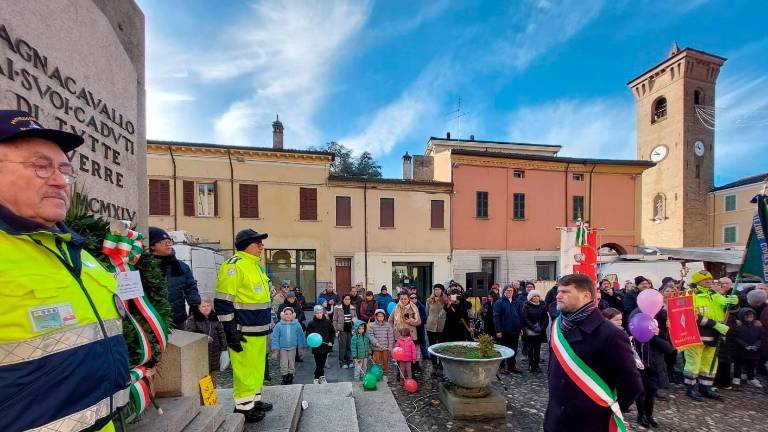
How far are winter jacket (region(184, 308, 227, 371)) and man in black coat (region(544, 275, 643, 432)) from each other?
4433 millimetres

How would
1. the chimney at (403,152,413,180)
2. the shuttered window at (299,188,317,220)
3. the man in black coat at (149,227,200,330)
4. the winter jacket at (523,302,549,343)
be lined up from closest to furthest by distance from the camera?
the man in black coat at (149,227,200,330), the winter jacket at (523,302,549,343), the shuttered window at (299,188,317,220), the chimney at (403,152,413,180)

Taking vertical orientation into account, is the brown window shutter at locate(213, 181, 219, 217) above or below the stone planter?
above

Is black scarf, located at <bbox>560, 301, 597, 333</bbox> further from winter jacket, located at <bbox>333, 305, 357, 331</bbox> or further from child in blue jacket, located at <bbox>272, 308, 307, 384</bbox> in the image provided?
winter jacket, located at <bbox>333, 305, 357, 331</bbox>

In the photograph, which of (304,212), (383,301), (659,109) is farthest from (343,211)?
(659,109)

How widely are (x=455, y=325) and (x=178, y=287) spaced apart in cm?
570

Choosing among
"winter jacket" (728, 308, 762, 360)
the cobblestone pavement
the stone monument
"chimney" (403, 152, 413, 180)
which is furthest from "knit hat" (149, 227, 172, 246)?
"chimney" (403, 152, 413, 180)

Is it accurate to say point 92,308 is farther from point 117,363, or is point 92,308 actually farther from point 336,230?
point 336,230

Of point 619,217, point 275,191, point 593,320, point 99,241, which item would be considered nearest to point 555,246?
point 619,217

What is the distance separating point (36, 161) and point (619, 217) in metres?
24.5

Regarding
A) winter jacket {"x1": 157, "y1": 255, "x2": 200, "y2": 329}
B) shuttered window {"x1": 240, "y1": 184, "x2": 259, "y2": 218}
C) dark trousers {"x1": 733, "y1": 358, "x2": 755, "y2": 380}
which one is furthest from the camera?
shuttered window {"x1": 240, "y1": 184, "x2": 259, "y2": 218}

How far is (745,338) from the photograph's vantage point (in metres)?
6.48

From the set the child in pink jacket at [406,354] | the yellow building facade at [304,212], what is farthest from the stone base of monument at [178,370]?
the yellow building facade at [304,212]

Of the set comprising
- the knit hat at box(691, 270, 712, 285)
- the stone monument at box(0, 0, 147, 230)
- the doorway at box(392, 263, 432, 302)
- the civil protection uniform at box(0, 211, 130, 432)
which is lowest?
the doorway at box(392, 263, 432, 302)

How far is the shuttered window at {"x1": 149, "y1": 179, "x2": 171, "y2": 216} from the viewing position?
15.7m
